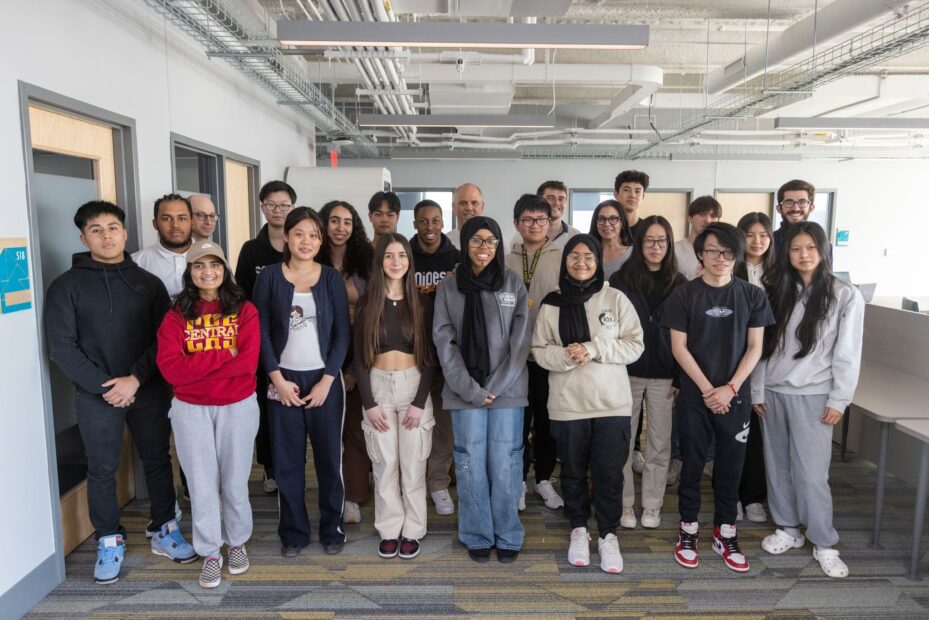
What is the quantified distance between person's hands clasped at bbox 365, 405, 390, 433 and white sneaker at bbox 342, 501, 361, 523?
0.68 meters

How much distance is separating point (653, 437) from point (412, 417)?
4.00 ft

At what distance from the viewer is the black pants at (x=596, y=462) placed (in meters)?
2.64

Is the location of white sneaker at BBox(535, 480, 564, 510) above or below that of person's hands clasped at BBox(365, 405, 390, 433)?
below

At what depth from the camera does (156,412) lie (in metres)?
2.77

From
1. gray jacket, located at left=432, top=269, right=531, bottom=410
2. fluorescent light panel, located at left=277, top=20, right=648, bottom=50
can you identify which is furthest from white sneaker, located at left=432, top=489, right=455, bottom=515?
fluorescent light panel, located at left=277, top=20, right=648, bottom=50

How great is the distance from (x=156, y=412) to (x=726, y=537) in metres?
2.66

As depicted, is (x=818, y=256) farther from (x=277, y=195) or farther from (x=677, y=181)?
(x=677, y=181)

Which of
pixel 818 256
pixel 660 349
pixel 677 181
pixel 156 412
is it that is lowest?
pixel 156 412

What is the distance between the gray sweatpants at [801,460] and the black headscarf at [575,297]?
3.19 feet

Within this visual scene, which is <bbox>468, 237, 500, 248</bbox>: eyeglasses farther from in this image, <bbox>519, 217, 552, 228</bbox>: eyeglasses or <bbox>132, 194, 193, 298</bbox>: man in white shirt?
<bbox>132, 194, 193, 298</bbox>: man in white shirt

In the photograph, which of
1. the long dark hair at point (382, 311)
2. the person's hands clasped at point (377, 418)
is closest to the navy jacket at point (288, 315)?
the long dark hair at point (382, 311)

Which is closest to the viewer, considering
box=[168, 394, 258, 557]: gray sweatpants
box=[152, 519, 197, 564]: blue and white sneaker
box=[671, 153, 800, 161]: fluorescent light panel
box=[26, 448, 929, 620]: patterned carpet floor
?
box=[26, 448, 929, 620]: patterned carpet floor

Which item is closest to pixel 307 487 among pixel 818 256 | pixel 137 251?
pixel 137 251

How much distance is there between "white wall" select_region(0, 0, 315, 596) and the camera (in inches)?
89.4
